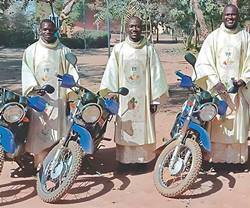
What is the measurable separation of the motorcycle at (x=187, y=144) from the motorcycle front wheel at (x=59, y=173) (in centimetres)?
86

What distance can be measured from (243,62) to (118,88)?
1394 millimetres

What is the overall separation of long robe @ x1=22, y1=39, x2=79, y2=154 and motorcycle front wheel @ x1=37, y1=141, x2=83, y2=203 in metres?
0.68

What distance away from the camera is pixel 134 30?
5.62 meters

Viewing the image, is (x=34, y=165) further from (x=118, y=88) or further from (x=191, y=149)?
(x=191, y=149)

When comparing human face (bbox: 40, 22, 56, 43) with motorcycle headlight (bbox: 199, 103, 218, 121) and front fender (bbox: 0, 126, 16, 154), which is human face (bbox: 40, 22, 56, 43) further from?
motorcycle headlight (bbox: 199, 103, 218, 121)

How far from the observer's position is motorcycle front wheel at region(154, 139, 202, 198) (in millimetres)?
4898

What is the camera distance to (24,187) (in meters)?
5.38

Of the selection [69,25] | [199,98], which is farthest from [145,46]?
[69,25]

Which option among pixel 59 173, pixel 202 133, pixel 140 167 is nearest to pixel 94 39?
pixel 140 167

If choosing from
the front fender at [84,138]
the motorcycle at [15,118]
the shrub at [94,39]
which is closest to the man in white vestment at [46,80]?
the motorcycle at [15,118]

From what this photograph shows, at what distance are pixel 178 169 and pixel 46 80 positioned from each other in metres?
1.72

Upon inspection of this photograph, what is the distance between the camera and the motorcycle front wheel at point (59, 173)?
4.75 meters

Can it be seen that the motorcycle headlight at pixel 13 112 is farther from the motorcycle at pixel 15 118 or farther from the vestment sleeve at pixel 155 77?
the vestment sleeve at pixel 155 77

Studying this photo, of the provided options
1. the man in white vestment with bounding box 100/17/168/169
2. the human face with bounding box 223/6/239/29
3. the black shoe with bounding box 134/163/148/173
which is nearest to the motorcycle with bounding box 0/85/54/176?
the man in white vestment with bounding box 100/17/168/169
